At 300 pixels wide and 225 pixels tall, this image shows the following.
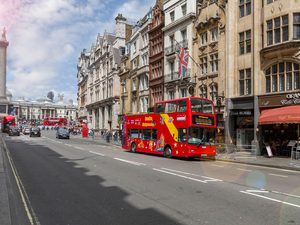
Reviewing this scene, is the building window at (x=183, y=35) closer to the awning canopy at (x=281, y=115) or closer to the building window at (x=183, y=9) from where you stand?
the building window at (x=183, y=9)

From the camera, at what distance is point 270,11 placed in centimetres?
2498

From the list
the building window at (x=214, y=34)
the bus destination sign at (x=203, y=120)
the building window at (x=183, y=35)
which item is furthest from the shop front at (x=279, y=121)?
the building window at (x=183, y=35)

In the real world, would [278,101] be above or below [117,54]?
below

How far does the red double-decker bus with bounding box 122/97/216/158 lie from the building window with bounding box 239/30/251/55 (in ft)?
23.5

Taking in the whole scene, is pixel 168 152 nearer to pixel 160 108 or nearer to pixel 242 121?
pixel 160 108

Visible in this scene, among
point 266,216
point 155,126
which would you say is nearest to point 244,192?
point 266,216

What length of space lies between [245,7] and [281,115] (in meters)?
10.5

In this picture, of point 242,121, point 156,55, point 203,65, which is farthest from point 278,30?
point 156,55

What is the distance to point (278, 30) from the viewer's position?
80.0 ft

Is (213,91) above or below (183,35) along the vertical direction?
below

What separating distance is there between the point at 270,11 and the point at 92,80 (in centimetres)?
6031

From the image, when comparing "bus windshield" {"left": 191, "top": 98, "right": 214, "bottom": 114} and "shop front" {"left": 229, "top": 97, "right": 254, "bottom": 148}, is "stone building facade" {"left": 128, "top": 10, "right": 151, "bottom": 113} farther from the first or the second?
"bus windshield" {"left": 191, "top": 98, "right": 214, "bottom": 114}

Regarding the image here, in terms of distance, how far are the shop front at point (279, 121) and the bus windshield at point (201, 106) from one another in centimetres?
402

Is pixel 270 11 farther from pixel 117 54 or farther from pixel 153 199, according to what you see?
pixel 117 54
